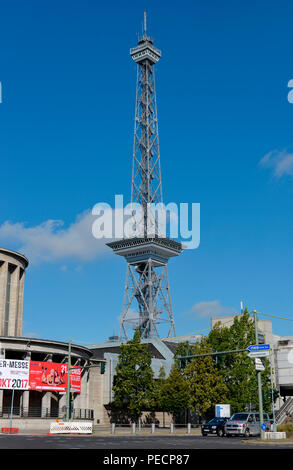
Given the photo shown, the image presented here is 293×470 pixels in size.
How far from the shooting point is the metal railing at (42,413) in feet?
193

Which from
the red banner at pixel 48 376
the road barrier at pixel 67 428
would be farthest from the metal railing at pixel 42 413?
the road barrier at pixel 67 428

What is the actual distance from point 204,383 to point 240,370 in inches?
185

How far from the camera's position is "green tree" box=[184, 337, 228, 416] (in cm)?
6019

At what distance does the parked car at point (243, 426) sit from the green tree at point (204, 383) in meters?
18.0

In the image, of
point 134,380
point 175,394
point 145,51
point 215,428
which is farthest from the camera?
point 145,51

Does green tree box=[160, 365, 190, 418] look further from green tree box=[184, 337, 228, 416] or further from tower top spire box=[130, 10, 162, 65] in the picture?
tower top spire box=[130, 10, 162, 65]

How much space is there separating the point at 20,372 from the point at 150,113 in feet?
328

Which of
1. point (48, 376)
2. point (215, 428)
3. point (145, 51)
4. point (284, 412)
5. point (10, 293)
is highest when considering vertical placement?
point (145, 51)

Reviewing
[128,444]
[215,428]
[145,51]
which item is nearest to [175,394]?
[215,428]

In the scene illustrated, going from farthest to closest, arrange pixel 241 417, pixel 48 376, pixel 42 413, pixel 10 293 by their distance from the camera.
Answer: pixel 10 293
pixel 48 376
pixel 42 413
pixel 241 417

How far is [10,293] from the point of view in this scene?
73312 millimetres

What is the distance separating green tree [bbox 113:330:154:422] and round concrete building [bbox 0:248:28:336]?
50.4 ft

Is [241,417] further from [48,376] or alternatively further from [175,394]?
[48,376]

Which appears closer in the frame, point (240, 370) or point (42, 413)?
point (240, 370)
